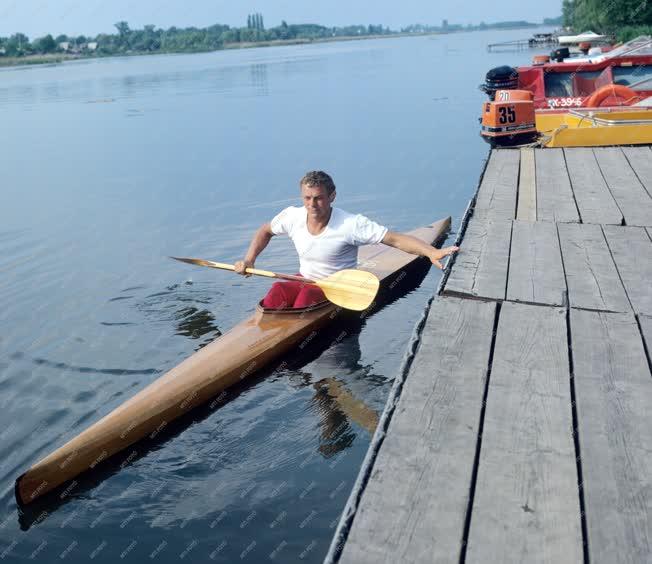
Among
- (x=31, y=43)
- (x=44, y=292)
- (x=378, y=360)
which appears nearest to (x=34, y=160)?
(x=44, y=292)

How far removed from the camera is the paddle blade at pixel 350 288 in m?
6.07

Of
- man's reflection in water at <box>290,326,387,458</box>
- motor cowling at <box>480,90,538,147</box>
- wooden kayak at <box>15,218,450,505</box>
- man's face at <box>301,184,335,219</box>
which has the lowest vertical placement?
man's reflection in water at <box>290,326,387,458</box>

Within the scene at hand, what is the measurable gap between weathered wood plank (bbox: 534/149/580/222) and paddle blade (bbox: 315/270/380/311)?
1667 millimetres

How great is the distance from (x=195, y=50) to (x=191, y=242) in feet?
367

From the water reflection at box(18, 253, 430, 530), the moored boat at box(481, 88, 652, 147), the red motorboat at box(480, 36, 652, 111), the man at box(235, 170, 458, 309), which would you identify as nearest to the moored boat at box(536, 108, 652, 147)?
the moored boat at box(481, 88, 652, 147)

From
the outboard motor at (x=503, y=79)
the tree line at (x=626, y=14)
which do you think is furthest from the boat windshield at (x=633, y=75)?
the tree line at (x=626, y=14)

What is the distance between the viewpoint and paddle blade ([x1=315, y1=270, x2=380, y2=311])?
607cm

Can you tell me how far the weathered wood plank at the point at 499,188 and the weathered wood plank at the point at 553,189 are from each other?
265 millimetres

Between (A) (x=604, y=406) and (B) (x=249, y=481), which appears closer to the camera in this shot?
(A) (x=604, y=406)

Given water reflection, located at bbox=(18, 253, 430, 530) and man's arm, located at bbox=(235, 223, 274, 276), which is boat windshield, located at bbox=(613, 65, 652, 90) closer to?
water reflection, located at bbox=(18, 253, 430, 530)

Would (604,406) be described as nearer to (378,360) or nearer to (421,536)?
(421,536)

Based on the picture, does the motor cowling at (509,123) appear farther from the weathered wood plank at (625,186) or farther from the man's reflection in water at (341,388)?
the man's reflection in water at (341,388)

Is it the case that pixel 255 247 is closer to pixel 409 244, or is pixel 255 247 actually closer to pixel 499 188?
pixel 409 244

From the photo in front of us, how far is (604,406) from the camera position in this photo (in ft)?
10.3
